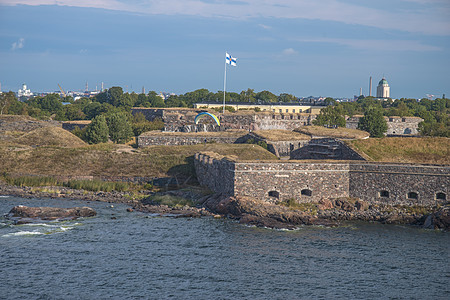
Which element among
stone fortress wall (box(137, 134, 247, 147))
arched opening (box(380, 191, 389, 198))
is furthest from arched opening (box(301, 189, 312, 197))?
stone fortress wall (box(137, 134, 247, 147))

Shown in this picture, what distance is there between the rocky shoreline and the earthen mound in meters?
27.5

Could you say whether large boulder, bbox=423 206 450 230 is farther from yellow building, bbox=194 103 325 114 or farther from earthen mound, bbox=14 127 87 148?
yellow building, bbox=194 103 325 114

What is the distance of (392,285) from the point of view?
33.3 meters

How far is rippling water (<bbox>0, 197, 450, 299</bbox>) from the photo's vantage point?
32.0 metres

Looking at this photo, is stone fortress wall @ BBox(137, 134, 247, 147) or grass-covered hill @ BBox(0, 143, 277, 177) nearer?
grass-covered hill @ BBox(0, 143, 277, 177)

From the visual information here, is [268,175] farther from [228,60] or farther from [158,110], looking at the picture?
[158,110]

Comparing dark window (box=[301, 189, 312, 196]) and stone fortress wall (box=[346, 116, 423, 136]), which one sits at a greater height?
stone fortress wall (box=[346, 116, 423, 136])

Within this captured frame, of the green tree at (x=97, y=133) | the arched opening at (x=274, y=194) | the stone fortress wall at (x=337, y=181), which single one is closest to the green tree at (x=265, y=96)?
the green tree at (x=97, y=133)

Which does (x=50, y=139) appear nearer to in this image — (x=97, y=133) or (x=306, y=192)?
(x=97, y=133)

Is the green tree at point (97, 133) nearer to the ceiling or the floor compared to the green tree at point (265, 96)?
nearer to the floor

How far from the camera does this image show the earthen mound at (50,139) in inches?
2938

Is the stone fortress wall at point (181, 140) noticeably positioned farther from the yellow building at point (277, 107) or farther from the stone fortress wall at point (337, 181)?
the yellow building at point (277, 107)

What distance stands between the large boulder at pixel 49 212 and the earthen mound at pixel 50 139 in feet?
87.0

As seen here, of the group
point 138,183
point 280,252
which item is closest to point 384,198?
point 280,252
